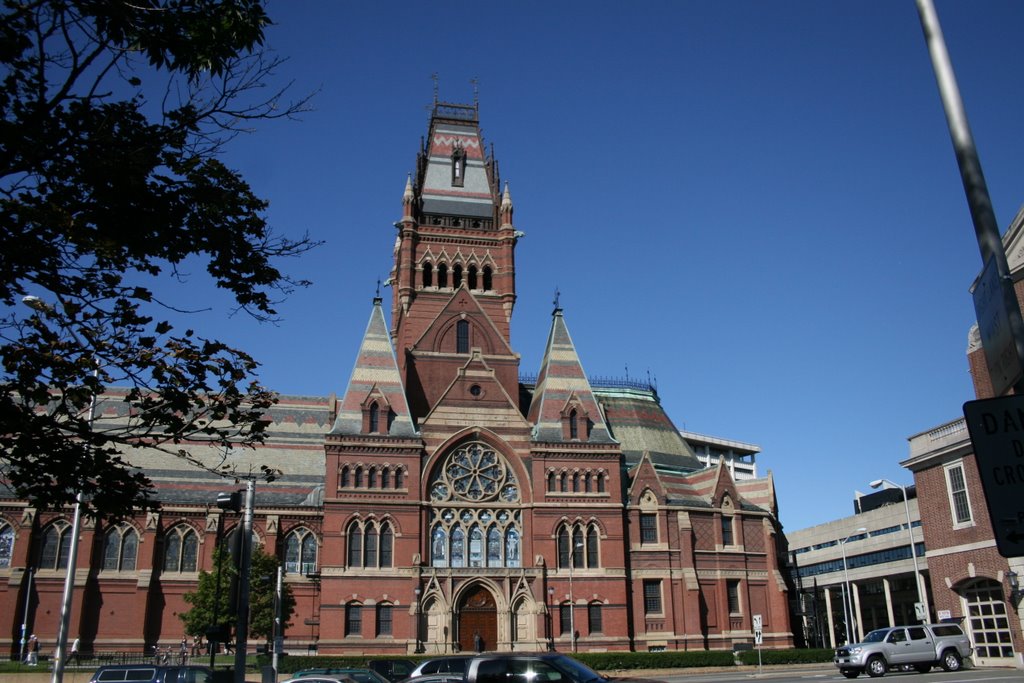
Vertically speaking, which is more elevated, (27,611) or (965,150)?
(965,150)

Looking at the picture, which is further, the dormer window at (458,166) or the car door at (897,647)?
the dormer window at (458,166)

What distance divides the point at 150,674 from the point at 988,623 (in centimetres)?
3222

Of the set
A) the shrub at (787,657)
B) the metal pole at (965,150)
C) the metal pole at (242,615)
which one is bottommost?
the shrub at (787,657)

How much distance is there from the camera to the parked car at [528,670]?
55.8 feet

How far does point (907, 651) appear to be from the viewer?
32219 millimetres

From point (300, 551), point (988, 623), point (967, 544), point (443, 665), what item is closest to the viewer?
point (443, 665)

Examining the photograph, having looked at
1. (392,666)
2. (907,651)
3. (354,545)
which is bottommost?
(392,666)

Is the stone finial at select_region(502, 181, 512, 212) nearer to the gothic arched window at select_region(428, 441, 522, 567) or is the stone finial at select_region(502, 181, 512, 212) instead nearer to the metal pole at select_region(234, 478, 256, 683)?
the gothic arched window at select_region(428, 441, 522, 567)

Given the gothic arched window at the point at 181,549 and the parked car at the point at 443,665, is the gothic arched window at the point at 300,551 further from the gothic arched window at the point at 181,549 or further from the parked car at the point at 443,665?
the parked car at the point at 443,665

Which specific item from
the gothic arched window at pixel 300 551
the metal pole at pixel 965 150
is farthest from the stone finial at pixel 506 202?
the metal pole at pixel 965 150

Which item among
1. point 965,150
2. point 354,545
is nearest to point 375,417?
point 354,545

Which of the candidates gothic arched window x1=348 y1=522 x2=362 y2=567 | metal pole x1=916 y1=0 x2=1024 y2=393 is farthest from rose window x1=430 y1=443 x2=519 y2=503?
metal pole x1=916 y1=0 x2=1024 y2=393

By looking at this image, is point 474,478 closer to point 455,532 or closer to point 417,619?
point 455,532

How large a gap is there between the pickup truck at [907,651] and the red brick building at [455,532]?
20657 millimetres
